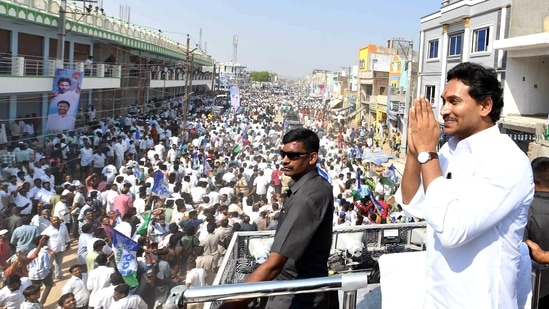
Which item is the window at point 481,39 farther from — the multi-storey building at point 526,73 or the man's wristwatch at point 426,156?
the man's wristwatch at point 426,156

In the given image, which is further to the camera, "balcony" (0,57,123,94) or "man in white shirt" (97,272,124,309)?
"balcony" (0,57,123,94)

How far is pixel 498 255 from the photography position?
142cm

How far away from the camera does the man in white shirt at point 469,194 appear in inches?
53.4

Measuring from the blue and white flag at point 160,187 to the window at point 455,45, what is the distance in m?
14.4

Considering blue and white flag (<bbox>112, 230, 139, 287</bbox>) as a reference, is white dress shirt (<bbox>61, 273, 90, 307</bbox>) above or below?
below

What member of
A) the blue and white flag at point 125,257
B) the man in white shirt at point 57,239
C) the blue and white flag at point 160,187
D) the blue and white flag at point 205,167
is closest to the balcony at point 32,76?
the blue and white flag at point 205,167

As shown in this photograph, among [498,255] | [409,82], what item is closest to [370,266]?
[498,255]

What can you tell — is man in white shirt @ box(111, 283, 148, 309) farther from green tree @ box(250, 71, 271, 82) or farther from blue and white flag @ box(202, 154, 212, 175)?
green tree @ box(250, 71, 271, 82)

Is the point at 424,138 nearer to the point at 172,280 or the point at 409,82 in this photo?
the point at 172,280

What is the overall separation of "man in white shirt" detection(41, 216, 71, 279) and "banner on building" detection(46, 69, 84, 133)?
6.53 metres

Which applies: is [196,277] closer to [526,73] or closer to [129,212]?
[129,212]

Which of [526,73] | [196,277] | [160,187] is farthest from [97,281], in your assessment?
[526,73]

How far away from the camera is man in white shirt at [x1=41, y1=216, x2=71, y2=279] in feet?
21.4

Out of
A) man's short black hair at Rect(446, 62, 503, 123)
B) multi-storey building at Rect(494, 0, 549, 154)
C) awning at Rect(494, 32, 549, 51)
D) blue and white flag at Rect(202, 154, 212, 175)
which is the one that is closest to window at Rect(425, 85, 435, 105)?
multi-storey building at Rect(494, 0, 549, 154)
